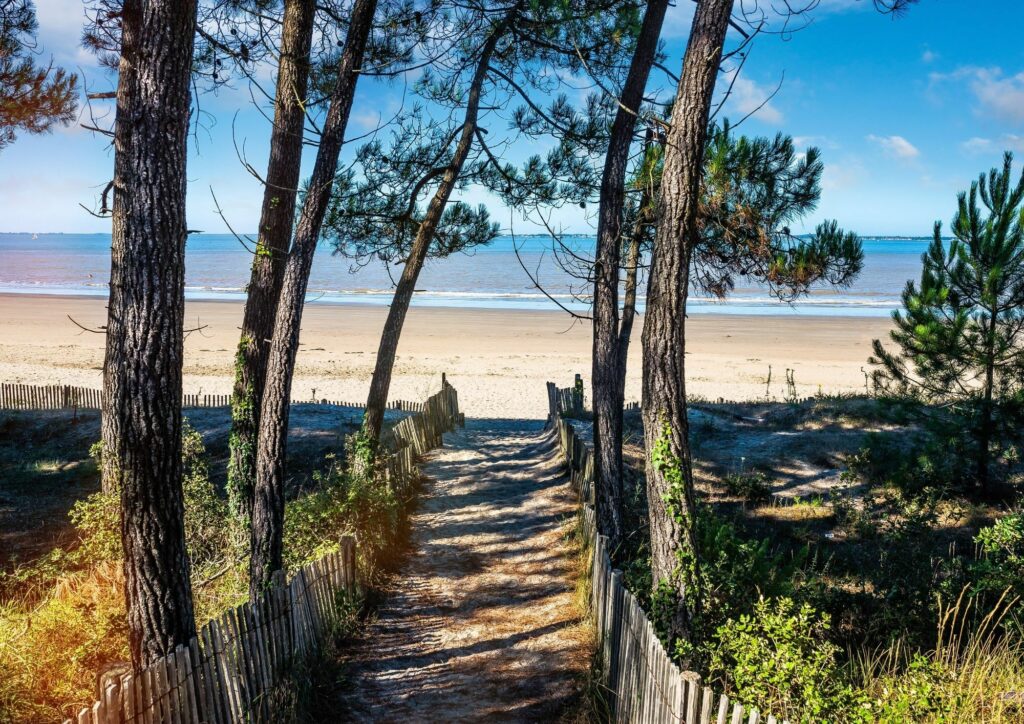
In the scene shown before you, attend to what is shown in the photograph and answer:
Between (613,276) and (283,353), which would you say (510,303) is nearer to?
(613,276)

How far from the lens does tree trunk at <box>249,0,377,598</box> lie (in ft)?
21.1

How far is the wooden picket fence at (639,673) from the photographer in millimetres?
3682

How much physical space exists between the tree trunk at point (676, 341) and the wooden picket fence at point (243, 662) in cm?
252

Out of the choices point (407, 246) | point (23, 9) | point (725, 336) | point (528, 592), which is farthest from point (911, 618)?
→ point (725, 336)

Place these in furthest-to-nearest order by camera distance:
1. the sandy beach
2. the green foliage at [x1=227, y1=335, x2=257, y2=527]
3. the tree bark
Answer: the sandy beach → the green foliage at [x1=227, y1=335, x2=257, y2=527] → the tree bark

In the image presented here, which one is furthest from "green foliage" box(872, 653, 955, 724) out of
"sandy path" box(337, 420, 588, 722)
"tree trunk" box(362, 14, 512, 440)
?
"tree trunk" box(362, 14, 512, 440)

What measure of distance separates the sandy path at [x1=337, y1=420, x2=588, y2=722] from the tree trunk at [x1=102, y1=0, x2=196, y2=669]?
1.63 meters

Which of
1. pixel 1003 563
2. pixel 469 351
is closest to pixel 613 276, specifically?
pixel 1003 563

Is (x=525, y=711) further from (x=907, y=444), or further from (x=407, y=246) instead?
(x=907, y=444)

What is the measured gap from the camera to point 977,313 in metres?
10.4

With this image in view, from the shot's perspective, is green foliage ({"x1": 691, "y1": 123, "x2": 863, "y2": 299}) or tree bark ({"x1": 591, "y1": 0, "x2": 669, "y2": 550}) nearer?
tree bark ({"x1": 591, "y1": 0, "x2": 669, "y2": 550})

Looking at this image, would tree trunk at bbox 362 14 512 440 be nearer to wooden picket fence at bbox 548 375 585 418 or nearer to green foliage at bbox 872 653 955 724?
wooden picket fence at bbox 548 375 585 418

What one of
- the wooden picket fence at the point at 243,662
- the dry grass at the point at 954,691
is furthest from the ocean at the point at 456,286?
the dry grass at the point at 954,691

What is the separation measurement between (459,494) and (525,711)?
550 cm
